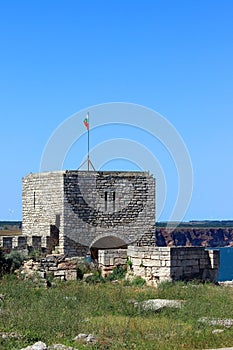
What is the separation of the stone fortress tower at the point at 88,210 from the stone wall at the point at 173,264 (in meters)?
4.51

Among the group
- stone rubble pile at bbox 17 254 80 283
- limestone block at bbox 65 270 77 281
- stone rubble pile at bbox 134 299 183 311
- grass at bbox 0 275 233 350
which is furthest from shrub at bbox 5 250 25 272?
stone rubble pile at bbox 134 299 183 311

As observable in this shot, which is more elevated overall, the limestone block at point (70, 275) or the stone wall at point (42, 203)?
the stone wall at point (42, 203)

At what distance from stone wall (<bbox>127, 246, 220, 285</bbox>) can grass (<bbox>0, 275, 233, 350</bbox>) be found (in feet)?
2.69

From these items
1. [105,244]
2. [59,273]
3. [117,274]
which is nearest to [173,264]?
[117,274]

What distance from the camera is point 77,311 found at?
14.8 meters

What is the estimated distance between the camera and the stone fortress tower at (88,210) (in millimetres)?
25578

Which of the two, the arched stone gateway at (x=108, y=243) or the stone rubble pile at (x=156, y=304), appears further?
the arched stone gateway at (x=108, y=243)

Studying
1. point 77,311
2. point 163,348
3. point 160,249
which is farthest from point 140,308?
point 160,249

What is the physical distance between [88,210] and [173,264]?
660cm

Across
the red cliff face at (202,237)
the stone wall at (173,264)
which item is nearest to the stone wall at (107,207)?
the stone wall at (173,264)

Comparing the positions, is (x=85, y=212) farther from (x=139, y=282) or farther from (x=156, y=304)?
(x=156, y=304)

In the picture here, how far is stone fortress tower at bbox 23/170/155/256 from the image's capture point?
2558 centimetres

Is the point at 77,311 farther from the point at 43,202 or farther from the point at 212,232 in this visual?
the point at 212,232

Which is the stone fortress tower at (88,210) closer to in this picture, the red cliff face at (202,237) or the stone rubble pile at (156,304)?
the stone rubble pile at (156,304)
